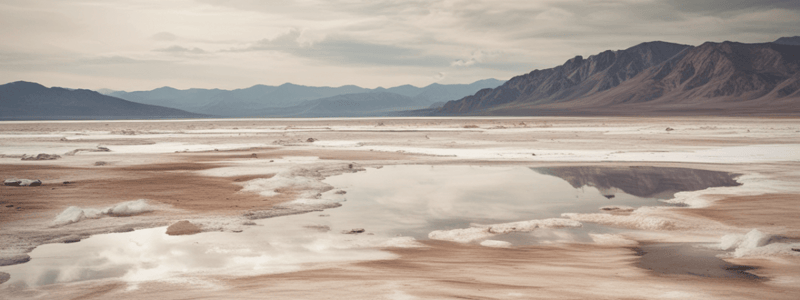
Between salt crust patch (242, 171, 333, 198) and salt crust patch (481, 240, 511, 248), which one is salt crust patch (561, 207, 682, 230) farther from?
salt crust patch (242, 171, 333, 198)

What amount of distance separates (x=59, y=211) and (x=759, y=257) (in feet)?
42.7

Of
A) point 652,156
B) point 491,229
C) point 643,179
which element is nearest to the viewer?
point 491,229

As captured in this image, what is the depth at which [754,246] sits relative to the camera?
26.8 ft

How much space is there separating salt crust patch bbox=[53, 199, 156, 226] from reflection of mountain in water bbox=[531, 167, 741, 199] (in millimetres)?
11504

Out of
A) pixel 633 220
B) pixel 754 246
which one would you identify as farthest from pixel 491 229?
pixel 754 246

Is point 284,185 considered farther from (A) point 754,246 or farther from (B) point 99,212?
(A) point 754,246

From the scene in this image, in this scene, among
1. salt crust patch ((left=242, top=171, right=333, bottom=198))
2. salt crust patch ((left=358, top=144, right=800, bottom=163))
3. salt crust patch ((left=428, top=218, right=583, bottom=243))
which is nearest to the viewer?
salt crust patch ((left=428, top=218, right=583, bottom=243))

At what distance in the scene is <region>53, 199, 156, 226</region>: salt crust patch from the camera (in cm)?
1089

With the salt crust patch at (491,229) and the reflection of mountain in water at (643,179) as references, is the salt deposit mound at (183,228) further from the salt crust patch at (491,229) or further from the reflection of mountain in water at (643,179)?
the reflection of mountain in water at (643,179)

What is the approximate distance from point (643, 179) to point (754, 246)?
10.4 metres

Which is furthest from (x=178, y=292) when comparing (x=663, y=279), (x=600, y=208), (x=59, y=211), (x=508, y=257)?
(x=600, y=208)

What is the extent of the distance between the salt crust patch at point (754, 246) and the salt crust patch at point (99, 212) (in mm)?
11102

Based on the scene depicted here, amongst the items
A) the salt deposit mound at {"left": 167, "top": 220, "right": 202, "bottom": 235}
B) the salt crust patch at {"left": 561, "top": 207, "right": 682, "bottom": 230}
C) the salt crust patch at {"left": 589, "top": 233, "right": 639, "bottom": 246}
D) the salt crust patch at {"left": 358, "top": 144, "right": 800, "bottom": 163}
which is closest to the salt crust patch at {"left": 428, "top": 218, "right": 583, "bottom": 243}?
the salt crust patch at {"left": 561, "top": 207, "right": 682, "bottom": 230}

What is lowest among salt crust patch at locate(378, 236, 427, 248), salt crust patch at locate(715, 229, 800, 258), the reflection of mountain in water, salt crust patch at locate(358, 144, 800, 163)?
salt crust patch at locate(378, 236, 427, 248)
